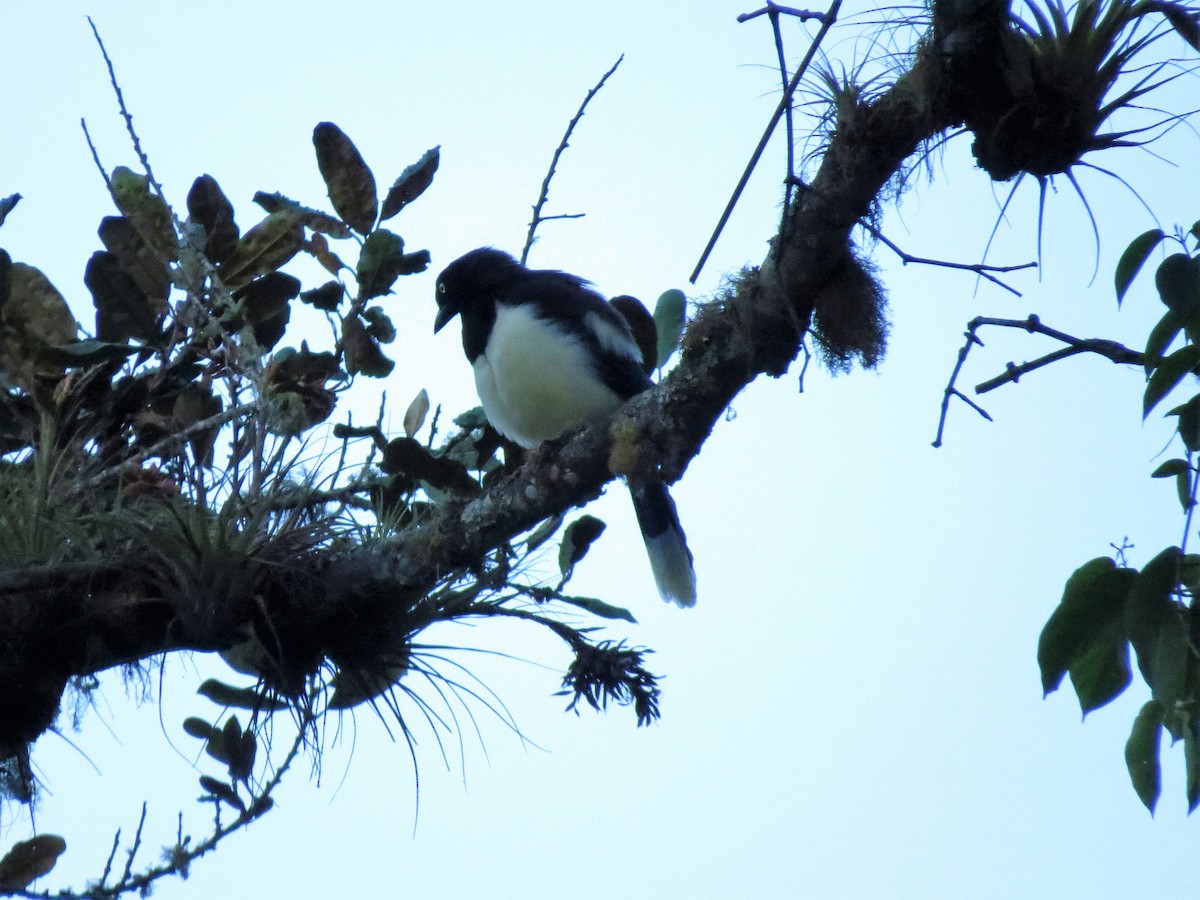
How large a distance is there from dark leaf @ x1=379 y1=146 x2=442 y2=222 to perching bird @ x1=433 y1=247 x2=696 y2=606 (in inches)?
28.0

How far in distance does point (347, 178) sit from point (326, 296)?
13.9 inches

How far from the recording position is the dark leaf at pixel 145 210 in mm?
3918

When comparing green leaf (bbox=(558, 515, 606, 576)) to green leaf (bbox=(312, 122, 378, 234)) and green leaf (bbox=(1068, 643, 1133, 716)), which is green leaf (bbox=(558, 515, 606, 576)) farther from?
green leaf (bbox=(1068, 643, 1133, 716))

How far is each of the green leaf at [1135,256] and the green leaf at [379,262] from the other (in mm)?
2070

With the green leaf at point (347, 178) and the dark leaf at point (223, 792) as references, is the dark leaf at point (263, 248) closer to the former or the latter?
the green leaf at point (347, 178)

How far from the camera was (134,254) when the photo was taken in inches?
157

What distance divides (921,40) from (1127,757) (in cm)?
146

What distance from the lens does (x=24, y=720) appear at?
3.33 meters

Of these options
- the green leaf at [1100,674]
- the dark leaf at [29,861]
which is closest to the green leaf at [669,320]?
the green leaf at [1100,674]

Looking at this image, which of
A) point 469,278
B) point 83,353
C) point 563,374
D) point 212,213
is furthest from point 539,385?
point 83,353

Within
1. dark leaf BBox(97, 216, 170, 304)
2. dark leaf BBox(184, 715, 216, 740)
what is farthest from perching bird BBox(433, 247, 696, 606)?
dark leaf BBox(184, 715, 216, 740)

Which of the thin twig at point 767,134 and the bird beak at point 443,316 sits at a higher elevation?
the bird beak at point 443,316

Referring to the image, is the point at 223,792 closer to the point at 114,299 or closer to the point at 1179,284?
the point at 114,299

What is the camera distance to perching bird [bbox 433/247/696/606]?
15.6 ft
